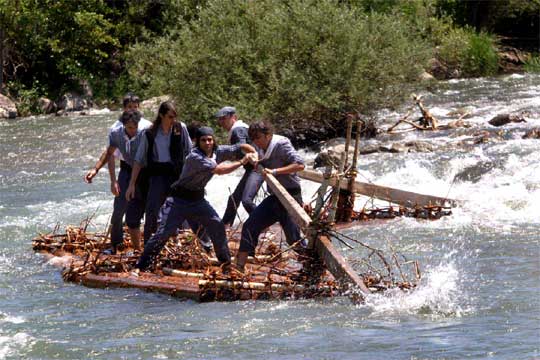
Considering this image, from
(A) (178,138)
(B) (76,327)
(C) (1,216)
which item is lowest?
(C) (1,216)

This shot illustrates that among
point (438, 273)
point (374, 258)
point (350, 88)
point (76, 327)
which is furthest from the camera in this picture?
point (350, 88)

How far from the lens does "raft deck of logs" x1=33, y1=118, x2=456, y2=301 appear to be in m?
9.67

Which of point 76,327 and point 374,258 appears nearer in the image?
point 76,327

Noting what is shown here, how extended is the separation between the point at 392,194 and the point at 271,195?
15.2 ft

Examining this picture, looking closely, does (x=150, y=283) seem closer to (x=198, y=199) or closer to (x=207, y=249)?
(x=198, y=199)

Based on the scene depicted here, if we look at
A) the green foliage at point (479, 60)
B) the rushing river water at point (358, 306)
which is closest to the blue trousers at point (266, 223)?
the rushing river water at point (358, 306)

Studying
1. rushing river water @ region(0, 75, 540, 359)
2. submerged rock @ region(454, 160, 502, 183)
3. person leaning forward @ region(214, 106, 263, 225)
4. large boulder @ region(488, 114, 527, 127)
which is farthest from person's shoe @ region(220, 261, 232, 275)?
large boulder @ region(488, 114, 527, 127)

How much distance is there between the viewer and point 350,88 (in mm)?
22641

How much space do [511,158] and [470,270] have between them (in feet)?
25.5

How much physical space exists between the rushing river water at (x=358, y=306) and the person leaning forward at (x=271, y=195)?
79 cm

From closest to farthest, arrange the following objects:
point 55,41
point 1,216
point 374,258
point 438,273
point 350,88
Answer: point 438,273 < point 374,258 < point 1,216 < point 350,88 < point 55,41

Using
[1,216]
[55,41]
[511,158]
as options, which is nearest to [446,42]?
[55,41]

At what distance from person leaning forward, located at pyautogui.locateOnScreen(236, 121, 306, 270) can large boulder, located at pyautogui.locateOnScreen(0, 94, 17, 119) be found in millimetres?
25884

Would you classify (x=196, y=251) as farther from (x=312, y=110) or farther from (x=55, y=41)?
(x=55, y=41)
